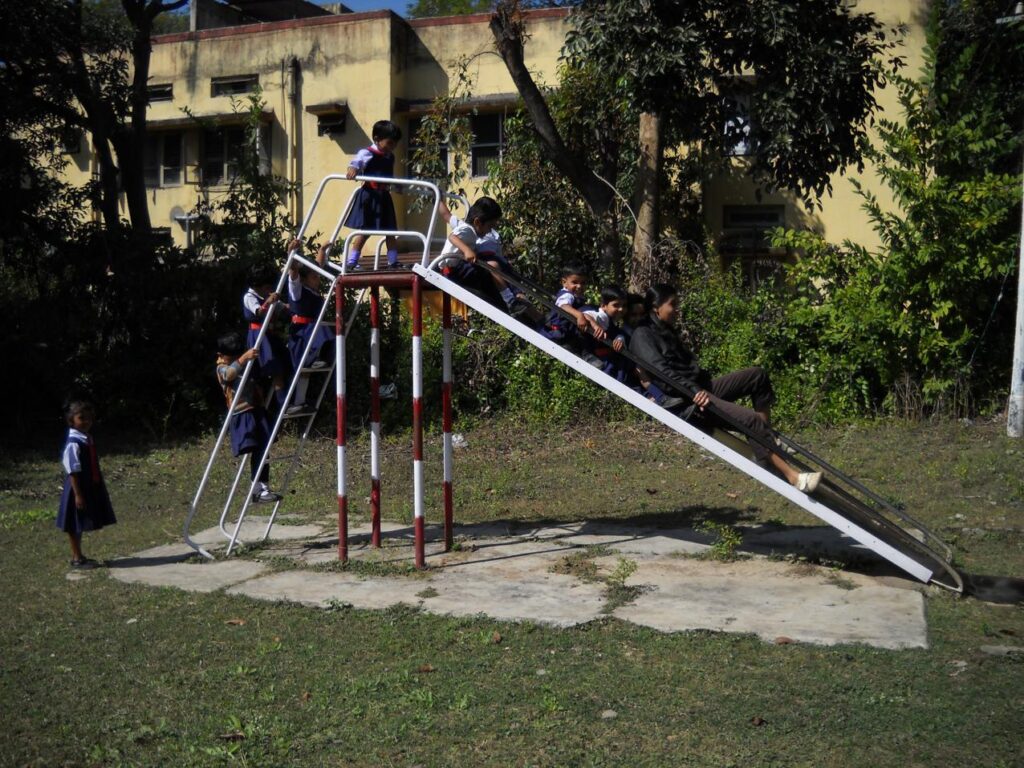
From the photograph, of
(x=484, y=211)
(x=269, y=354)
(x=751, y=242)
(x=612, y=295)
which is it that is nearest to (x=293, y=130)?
(x=751, y=242)

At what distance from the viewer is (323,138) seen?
2134 cm

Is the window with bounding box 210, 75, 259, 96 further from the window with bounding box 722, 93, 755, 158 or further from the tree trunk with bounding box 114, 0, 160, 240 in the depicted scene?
the window with bounding box 722, 93, 755, 158

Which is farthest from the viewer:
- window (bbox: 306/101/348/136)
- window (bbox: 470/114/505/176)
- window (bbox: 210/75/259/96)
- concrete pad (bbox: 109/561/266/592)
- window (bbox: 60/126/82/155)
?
window (bbox: 210/75/259/96)

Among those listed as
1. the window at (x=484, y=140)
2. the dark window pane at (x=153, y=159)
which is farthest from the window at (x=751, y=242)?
the dark window pane at (x=153, y=159)

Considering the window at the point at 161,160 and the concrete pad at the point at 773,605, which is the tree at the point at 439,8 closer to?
the window at the point at 161,160

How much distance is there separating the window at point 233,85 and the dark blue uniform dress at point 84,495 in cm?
1527

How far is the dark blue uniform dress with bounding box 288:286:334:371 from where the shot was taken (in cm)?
833

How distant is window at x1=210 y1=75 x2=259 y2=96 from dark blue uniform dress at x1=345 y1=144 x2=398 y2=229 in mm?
14618

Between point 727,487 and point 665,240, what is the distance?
513 centimetres

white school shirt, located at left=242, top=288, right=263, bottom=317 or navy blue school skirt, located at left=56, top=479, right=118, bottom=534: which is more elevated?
white school shirt, located at left=242, top=288, right=263, bottom=317

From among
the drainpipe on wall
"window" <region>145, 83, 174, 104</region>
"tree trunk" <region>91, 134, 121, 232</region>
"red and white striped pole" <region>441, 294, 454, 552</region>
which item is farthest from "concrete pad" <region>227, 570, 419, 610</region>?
"window" <region>145, 83, 174, 104</region>

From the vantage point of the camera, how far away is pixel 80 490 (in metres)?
8.01

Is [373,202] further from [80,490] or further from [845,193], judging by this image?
[845,193]

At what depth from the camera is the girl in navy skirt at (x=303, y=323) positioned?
825 centimetres
